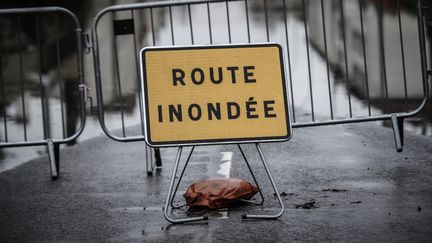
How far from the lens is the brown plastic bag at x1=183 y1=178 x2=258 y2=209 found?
6.75 m

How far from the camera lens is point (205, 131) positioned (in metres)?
6.76

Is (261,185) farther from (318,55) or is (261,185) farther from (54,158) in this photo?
(318,55)

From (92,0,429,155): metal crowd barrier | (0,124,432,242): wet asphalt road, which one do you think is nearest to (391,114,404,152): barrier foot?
(92,0,429,155): metal crowd barrier

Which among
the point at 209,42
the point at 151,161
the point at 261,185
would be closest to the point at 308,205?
the point at 261,185

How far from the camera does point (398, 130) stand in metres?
8.50

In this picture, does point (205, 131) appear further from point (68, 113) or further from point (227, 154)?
point (68, 113)

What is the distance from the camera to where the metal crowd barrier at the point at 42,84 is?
8.81 meters

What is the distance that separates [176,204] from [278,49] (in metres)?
1.40

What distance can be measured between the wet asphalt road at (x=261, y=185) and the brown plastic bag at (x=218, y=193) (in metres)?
0.09

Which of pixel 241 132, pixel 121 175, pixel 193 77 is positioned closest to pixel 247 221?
pixel 241 132

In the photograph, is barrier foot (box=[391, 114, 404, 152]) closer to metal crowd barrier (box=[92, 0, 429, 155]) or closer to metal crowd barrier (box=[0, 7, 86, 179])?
metal crowd barrier (box=[92, 0, 429, 155])

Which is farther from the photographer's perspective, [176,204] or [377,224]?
[176,204]

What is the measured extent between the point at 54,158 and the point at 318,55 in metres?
6.87

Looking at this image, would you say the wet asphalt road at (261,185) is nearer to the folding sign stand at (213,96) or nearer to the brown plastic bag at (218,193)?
the brown plastic bag at (218,193)
